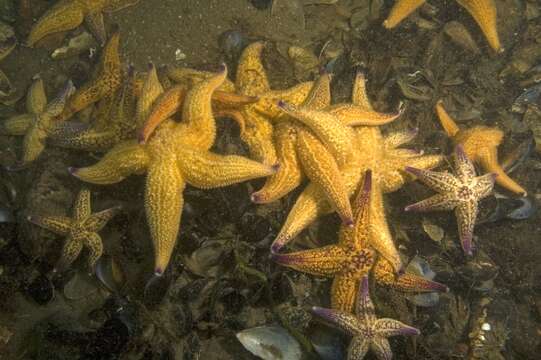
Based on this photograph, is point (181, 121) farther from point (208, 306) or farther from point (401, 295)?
point (401, 295)

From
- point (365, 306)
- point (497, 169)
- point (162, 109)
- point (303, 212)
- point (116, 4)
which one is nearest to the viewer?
point (365, 306)

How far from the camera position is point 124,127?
4.10 m

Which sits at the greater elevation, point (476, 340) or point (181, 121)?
point (181, 121)

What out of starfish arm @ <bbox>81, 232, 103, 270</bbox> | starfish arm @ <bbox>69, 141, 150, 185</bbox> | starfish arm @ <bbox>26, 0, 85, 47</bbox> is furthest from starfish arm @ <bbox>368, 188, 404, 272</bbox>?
starfish arm @ <bbox>26, 0, 85, 47</bbox>

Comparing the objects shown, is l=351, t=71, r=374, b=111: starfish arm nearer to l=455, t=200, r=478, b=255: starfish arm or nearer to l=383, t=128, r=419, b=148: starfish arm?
l=383, t=128, r=419, b=148: starfish arm

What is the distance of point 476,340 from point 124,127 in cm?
435

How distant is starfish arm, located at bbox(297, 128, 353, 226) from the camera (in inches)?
139

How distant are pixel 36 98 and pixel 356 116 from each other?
12.5 ft

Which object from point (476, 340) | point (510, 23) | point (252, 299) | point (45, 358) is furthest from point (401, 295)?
point (510, 23)

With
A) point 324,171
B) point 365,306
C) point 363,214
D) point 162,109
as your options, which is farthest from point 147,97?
point 365,306

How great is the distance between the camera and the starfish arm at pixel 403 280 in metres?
3.81

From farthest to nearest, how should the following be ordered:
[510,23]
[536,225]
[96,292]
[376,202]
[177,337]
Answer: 1. [510,23]
2. [536,225]
3. [96,292]
4. [177,337]
5. [376,202]

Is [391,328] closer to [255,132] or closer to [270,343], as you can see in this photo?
[270,343]

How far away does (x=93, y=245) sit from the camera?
4141 millimetres
